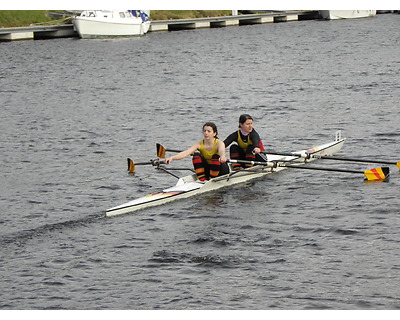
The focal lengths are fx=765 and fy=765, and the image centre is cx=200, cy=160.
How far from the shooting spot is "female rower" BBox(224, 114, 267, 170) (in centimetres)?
2172

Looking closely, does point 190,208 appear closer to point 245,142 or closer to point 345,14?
point 245,142

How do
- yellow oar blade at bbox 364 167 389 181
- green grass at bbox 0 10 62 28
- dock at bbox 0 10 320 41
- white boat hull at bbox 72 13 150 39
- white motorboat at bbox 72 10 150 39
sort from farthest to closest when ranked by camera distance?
green grass at bbox 0 10 62 28 < white boat hull at bbox 72 13 150 39 < white motorboat at bbox 72 10 150 39 < dock at bbox 0 10 320 41 < yellow oar blade at bbox 364 167 389 181

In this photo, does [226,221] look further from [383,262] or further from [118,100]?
[118,100]

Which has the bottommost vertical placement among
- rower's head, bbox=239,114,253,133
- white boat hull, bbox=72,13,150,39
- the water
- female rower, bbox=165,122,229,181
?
the water

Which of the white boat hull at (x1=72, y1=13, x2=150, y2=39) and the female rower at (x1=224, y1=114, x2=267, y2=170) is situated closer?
the female rower at (x1=224, y1=114, x2=267, y2=170)

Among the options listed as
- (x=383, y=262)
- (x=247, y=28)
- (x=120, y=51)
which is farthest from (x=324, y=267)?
(x=247, y=28)

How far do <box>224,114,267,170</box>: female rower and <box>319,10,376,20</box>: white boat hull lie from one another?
272ft

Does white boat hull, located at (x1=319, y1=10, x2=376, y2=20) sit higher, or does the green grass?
the green grass

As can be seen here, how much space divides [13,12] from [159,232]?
6896 centimetres

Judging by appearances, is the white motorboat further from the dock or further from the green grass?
the green grass

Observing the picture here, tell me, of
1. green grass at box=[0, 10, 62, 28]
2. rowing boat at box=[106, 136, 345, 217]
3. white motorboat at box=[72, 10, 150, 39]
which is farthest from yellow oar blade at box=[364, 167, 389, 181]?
green grass at box=[0, 10, 62, 28]

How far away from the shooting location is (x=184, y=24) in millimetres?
89938

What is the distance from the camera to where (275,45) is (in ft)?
240

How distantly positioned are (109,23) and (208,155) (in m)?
61.0
